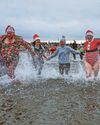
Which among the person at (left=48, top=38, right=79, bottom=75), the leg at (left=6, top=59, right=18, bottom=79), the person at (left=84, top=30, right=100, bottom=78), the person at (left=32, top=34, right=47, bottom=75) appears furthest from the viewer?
the person at (left=32, top=34, right=47, bottom=75)

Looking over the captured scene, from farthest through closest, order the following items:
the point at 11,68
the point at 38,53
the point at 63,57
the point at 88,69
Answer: the point at 38,53, the point at 63,57, the point at 88,69, the point at 11,68

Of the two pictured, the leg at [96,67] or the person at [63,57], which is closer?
the leg at [96,67]

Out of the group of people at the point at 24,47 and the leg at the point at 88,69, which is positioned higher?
the group of people at the point at 24,47

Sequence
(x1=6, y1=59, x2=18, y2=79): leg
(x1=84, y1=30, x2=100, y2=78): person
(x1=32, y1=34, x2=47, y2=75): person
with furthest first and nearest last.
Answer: (x1=32, y1=34, x2=47, y2=75): person
(x1=84, y1=30, x2=100, y2=78): person
(x1=6, y1=59, x2=18, y2=79): leg

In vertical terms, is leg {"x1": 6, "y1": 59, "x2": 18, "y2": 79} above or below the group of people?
below

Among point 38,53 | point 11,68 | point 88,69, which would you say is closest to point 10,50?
point 11,68

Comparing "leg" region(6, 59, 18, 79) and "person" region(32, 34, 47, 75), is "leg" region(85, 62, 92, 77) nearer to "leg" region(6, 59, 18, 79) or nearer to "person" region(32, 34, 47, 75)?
"leg" region(6, 59, 18, 79)

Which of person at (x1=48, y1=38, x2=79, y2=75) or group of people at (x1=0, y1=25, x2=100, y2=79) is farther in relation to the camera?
person at (x1=48, y1=38, x2=79, y2=75)

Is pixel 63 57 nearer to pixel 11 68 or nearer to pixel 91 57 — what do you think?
pixel 91 57

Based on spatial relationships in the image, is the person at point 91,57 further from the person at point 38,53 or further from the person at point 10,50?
the person at point 38,53

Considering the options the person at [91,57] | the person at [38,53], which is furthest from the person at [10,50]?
the person at [38,53]

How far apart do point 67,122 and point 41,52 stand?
28.8 ft

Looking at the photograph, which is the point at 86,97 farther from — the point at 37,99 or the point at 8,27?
the point at 8,27

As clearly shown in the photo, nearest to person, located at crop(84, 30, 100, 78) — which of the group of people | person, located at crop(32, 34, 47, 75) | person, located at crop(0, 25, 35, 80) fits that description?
the group of people
